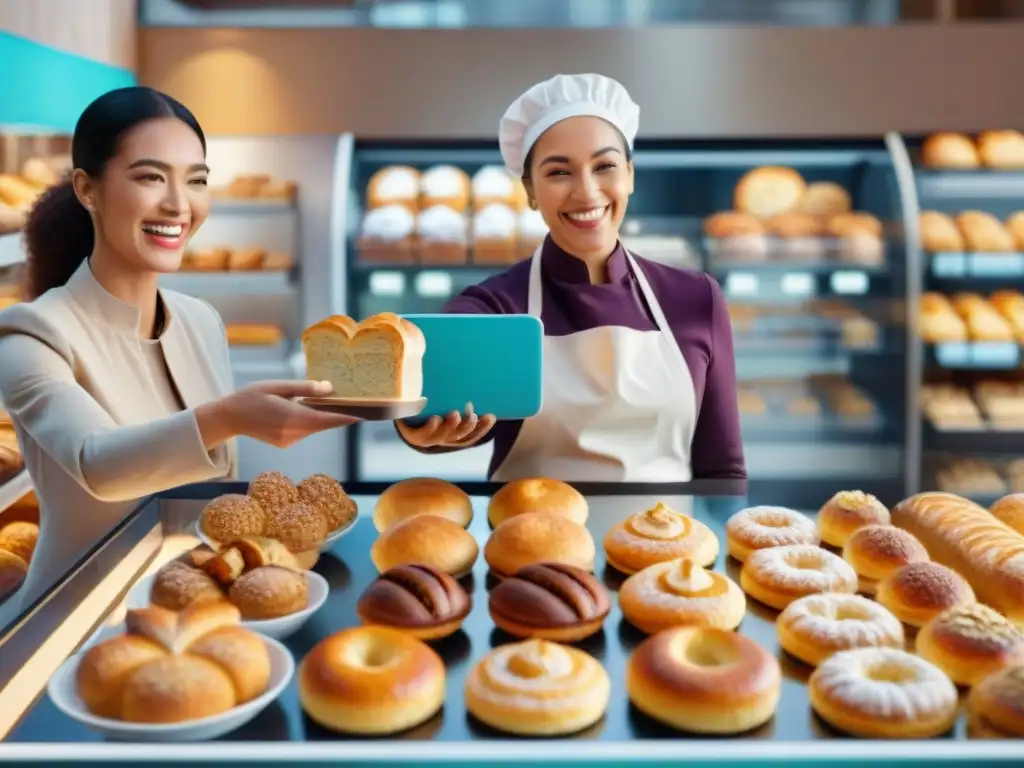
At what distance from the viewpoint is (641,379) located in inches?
91.0

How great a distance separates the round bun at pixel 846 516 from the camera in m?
1.60

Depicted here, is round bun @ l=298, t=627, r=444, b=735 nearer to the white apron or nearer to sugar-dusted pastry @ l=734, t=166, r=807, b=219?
the white apron

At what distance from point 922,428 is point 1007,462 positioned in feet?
1.34

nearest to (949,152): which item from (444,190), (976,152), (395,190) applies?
(976,152)

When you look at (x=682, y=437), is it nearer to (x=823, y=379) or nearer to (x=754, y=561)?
(x=754, y=561)

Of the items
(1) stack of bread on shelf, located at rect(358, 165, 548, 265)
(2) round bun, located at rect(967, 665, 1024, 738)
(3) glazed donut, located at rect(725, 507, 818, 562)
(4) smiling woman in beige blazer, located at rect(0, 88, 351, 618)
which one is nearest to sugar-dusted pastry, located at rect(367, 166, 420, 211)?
(1) stack of bread on shelf, located at rect(358, 165, 548, 265)

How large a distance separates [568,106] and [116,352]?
1.04m

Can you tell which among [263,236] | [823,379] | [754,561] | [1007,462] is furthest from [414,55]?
[754,561]

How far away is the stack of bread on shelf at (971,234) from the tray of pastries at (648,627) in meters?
2.95

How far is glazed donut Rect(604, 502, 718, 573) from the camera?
4.79 feet

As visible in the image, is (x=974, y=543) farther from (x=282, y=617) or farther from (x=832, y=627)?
(x=282, y=617)

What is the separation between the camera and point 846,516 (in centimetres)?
161

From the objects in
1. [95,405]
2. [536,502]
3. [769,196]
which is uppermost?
[769,196]

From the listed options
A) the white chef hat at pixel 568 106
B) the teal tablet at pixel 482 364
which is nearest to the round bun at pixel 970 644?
the teal tablet at pixel 482 364
